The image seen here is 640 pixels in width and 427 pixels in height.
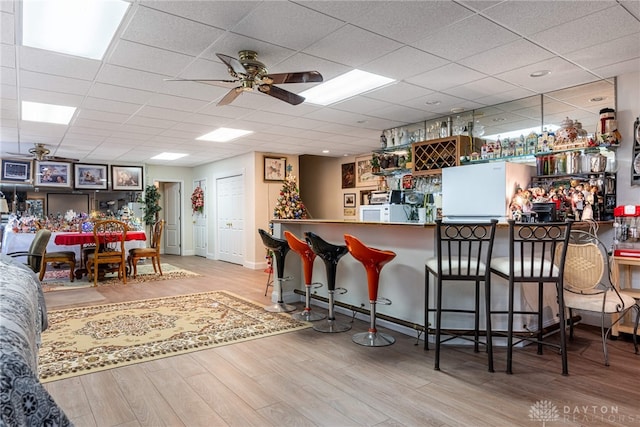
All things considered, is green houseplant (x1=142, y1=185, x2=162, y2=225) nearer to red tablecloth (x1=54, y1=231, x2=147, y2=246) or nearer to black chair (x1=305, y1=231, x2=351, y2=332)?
red tablecloth (x1=54, y1=231, x2=147, y2=246)

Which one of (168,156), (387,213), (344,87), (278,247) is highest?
(344,87)

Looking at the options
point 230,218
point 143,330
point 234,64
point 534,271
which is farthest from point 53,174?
point 534,271

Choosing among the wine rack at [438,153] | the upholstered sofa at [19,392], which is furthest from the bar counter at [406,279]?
the upholstered sofa at [19,392]

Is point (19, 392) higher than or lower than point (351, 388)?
higher

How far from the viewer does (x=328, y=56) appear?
336 centimetres

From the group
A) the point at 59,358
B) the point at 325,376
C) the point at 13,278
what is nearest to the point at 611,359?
the point at 325,376

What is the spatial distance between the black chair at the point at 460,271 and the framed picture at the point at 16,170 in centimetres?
904

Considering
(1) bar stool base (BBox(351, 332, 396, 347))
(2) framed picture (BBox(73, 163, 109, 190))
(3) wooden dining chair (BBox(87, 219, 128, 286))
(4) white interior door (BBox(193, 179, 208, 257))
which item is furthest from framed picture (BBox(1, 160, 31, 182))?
(1) bar stool base (BBox(351, 332, 396, 347))

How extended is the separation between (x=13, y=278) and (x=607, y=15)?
3.96m

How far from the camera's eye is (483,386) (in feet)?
8.45

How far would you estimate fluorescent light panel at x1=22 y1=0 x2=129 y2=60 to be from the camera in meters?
2.58

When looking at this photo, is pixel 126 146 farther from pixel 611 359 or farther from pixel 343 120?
pixel 611 359

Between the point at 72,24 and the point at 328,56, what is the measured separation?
1941 mm

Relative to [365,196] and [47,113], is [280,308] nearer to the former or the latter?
[47,113]
